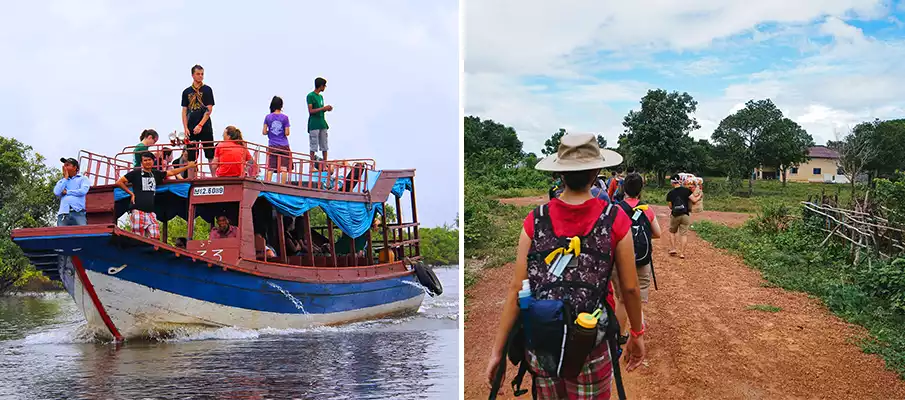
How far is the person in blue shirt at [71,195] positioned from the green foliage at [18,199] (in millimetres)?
13390

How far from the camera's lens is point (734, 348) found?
6559 mm

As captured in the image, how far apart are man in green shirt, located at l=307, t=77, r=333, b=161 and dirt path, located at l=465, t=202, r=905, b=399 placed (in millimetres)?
3665

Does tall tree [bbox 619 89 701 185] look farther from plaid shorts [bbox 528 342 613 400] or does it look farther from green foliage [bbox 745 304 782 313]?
plaid shorts [bbox 528 342 613 400]

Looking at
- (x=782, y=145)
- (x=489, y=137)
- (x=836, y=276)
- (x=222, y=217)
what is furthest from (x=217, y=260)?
(x=782, y=145)

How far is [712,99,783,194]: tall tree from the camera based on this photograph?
27312 millimetres

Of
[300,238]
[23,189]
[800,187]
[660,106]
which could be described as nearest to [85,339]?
[300,238]

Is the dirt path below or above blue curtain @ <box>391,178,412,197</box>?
below

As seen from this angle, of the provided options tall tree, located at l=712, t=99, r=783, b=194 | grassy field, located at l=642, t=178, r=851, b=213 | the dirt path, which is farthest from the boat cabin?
tall tree, located at l=712, t=99, r=783, b=194

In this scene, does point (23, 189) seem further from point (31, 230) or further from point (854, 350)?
point (854, 350)

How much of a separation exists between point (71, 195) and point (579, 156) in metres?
7.94

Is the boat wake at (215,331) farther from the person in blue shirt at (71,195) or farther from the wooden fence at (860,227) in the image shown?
the wooden fence at (860,227)

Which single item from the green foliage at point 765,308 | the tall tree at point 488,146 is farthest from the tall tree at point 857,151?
the green foliage at point 765,308

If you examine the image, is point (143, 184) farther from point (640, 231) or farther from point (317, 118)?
point (640, 231)

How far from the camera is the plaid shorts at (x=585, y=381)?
275cm
